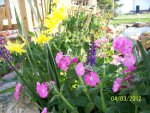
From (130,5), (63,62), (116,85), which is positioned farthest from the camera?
(130,5)

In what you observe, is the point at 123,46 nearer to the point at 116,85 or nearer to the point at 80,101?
the point at 116,85

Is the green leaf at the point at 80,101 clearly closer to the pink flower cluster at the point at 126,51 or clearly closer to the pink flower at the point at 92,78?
the pink flower at the point at 92,78

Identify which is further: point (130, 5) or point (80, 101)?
point (130, 5)

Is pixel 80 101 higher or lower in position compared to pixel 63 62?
lower

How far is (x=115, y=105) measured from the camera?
1.31 m

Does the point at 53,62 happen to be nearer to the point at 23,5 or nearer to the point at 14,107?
the point at 14,107

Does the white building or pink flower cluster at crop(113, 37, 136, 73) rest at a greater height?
pink flower cluster at crop(113, 37, 136, 73)

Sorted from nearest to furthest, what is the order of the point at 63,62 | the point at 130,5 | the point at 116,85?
the point at 116,85, the point at 63,62, the point at 130,5

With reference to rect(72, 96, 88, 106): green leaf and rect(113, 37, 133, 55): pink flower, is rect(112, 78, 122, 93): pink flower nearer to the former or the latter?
rect(113, 37, 133, 55): pink flower
